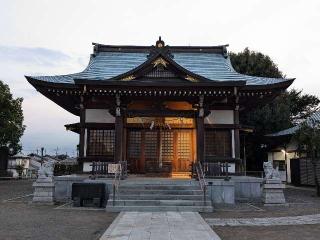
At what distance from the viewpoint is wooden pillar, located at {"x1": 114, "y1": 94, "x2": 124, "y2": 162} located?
1803 centimetres

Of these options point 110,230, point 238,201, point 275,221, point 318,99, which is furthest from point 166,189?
point 318,99

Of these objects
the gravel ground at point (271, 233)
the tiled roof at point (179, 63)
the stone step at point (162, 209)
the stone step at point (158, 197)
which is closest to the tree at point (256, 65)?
the tiled roof at point (179, 63)

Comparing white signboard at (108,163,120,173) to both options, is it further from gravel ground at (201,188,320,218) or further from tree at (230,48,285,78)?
tree at (230,48,285,78)

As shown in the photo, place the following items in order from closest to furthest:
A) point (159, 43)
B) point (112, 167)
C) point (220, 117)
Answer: point (112, 167) < point (159, 43) < point (220, 117)

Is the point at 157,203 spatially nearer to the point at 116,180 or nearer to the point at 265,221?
the point at 116,180

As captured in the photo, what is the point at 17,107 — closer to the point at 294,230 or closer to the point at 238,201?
the point at 238,201

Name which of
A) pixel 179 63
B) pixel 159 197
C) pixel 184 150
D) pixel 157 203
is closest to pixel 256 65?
pixel 179 63

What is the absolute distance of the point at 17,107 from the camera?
3634 centimetres

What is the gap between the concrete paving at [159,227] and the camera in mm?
8852

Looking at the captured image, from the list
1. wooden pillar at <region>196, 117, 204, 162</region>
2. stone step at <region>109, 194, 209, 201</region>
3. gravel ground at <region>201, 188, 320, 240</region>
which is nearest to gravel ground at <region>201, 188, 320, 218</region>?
gravel ground at <region>201, 188, 320, 240</region>

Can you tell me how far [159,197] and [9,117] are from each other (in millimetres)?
25533

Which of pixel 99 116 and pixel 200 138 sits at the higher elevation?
pixel 99 116

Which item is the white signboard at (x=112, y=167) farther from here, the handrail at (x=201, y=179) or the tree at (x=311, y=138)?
the tree at (x=311, y=138)

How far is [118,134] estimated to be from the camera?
18.3 m
